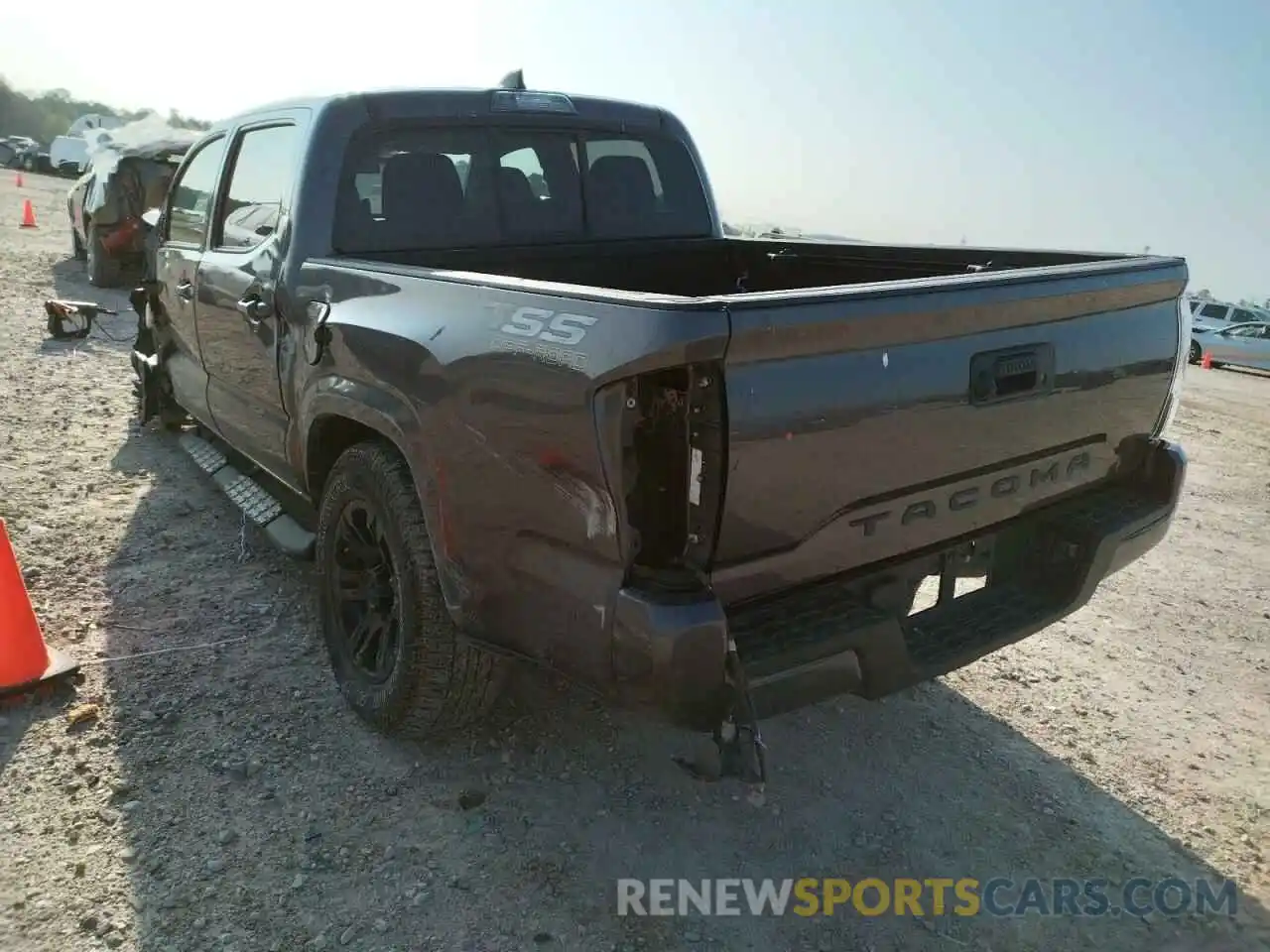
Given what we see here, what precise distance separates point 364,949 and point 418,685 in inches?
29.7

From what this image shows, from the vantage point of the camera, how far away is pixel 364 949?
2.29 metres

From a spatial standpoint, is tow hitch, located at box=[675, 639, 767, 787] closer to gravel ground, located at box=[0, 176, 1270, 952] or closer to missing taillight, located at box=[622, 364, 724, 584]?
missing taillight, located at box=[622, 364, 724, 584]

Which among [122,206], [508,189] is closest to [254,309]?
[508,189]

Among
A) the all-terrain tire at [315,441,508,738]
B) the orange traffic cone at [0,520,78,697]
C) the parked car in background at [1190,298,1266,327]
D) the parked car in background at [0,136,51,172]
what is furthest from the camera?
the parked car in background at [0,136,51,172]

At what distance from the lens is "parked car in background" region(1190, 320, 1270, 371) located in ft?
61.9

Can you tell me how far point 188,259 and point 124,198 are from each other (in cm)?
995

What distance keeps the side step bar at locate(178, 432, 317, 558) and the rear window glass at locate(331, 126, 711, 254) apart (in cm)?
113

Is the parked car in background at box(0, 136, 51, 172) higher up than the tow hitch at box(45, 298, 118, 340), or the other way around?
the parked car in background at box(0, 136, 51, 172)

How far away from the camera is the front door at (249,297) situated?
3596 millimetres

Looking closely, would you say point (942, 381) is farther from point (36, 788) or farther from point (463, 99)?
point (36, 788)

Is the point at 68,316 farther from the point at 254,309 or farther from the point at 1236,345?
the point at 1236,345

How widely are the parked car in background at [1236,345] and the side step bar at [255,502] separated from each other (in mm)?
19337

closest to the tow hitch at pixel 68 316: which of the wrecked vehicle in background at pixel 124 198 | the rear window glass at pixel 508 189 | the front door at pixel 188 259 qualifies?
the wrecked vehicle in background at pixel 124 198

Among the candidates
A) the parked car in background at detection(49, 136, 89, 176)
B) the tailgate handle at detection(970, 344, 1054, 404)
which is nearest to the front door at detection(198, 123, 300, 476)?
the tailgate handle at detection(970, 344, 1054, 404)
